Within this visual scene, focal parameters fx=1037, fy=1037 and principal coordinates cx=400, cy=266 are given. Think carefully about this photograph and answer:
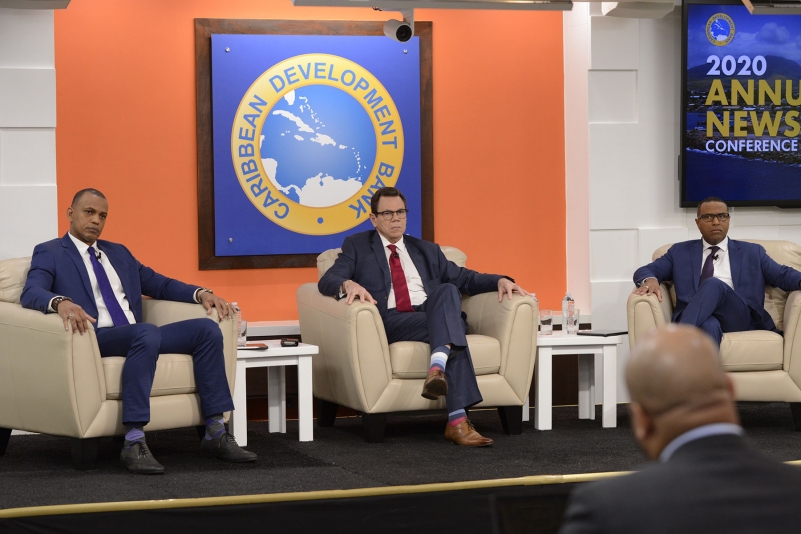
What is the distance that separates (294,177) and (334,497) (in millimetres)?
3051

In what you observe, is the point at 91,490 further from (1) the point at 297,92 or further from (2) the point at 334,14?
(2) the point at 334,14

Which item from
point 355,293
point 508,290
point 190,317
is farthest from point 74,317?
point 508,290

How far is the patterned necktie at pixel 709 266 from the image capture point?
17.2ft

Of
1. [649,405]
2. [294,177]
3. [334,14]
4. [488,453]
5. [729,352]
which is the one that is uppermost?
[334,14]

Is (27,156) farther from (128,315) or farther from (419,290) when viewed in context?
(419,290)

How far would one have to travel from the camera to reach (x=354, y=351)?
4.61 metres

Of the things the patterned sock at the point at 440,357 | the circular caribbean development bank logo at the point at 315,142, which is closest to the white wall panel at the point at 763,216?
the circular caribbean development bank logo at the point at 315,142

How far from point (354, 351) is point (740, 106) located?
9.33ft

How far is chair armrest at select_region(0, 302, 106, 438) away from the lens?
13.2ft

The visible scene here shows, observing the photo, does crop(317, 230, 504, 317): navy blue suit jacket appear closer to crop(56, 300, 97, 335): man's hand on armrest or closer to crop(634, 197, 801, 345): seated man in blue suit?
crop(634, 197, 801, 345): seated man in blue suit

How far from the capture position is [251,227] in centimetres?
577

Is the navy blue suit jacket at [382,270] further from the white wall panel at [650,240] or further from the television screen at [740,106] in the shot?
the television screen at [740,106]

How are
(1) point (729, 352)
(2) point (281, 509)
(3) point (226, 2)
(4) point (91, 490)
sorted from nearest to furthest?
(2) point (281, 509), (4) point (91, 490), (1) point (729, 352), (3) point (226, 2)

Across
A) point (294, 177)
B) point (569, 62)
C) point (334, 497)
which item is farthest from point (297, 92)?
point (334, 497)
